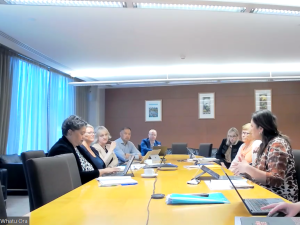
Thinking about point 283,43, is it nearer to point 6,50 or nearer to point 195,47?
point 195,47

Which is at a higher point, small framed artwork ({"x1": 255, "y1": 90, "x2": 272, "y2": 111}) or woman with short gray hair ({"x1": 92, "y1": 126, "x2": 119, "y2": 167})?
small framed artwork ({"x1": 255, "y1": 90, "x2": 272, "y2": 111})

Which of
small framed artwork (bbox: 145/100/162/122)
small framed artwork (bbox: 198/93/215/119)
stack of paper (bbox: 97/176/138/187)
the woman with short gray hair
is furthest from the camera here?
small framed artwork (bbox: 145/100/162/122)

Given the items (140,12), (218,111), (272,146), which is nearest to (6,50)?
(140,12)

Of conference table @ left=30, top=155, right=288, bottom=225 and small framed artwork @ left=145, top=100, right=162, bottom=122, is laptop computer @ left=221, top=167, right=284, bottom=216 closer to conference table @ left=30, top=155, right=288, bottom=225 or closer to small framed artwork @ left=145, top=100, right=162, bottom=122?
conference table @ left=30, top=155, right=288, bottom=225

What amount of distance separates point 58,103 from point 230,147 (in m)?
4.59

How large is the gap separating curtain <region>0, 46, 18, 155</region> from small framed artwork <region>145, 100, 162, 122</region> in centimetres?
456

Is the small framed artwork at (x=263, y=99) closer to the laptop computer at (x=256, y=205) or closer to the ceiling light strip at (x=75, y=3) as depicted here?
the ceiling light strip at (x=75, y=3)

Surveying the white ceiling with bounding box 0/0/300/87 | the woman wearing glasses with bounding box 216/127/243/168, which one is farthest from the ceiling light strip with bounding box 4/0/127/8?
the woman wearing glasses with bounding box 216/127/243/168

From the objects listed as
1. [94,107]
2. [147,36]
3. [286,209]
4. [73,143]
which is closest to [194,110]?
[94,107]

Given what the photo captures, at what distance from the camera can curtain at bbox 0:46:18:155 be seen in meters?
5.43

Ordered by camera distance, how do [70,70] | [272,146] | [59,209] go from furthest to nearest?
[70,70] < [272,146] < [59,209]

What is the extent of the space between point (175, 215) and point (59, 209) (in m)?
0.56

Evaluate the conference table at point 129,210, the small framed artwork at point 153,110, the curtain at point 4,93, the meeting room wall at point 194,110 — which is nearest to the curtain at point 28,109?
the curtain at point 4,93

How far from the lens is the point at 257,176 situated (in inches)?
80.7
